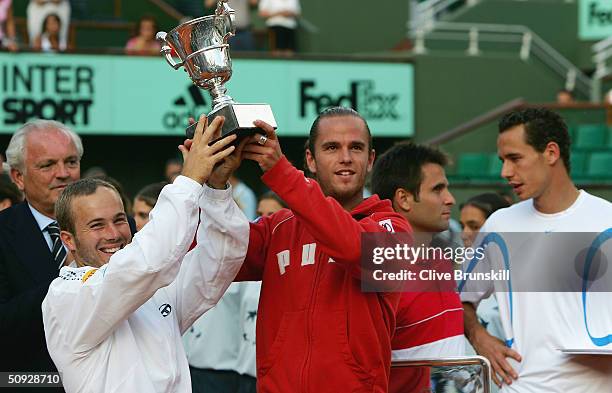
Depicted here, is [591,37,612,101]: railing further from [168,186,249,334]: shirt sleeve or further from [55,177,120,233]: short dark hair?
[55,177,120,233]: short dark hair

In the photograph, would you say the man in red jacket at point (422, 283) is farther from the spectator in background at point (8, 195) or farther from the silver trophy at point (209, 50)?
the spectator in background at point (8, 195)

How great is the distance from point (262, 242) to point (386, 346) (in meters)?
0.65

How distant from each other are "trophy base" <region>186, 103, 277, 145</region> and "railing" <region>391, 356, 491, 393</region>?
4.63 feet

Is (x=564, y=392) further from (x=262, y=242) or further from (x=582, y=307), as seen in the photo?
(x=262, y=242)

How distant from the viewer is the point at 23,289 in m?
4.93

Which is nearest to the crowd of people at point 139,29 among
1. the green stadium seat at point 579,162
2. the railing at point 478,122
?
the railing at point 478,122

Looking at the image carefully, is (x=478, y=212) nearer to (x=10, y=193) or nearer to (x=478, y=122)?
(x=10, y=193)

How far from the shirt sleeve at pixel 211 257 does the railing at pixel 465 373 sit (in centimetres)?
97

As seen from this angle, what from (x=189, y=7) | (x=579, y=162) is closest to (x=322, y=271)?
(x=579, y=162)

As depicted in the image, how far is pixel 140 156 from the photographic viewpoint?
54.7ft

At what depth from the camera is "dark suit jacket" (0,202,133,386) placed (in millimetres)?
4613

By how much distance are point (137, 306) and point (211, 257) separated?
0.44m

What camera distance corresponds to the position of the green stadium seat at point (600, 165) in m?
14.4

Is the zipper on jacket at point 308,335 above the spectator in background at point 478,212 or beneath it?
beneath
